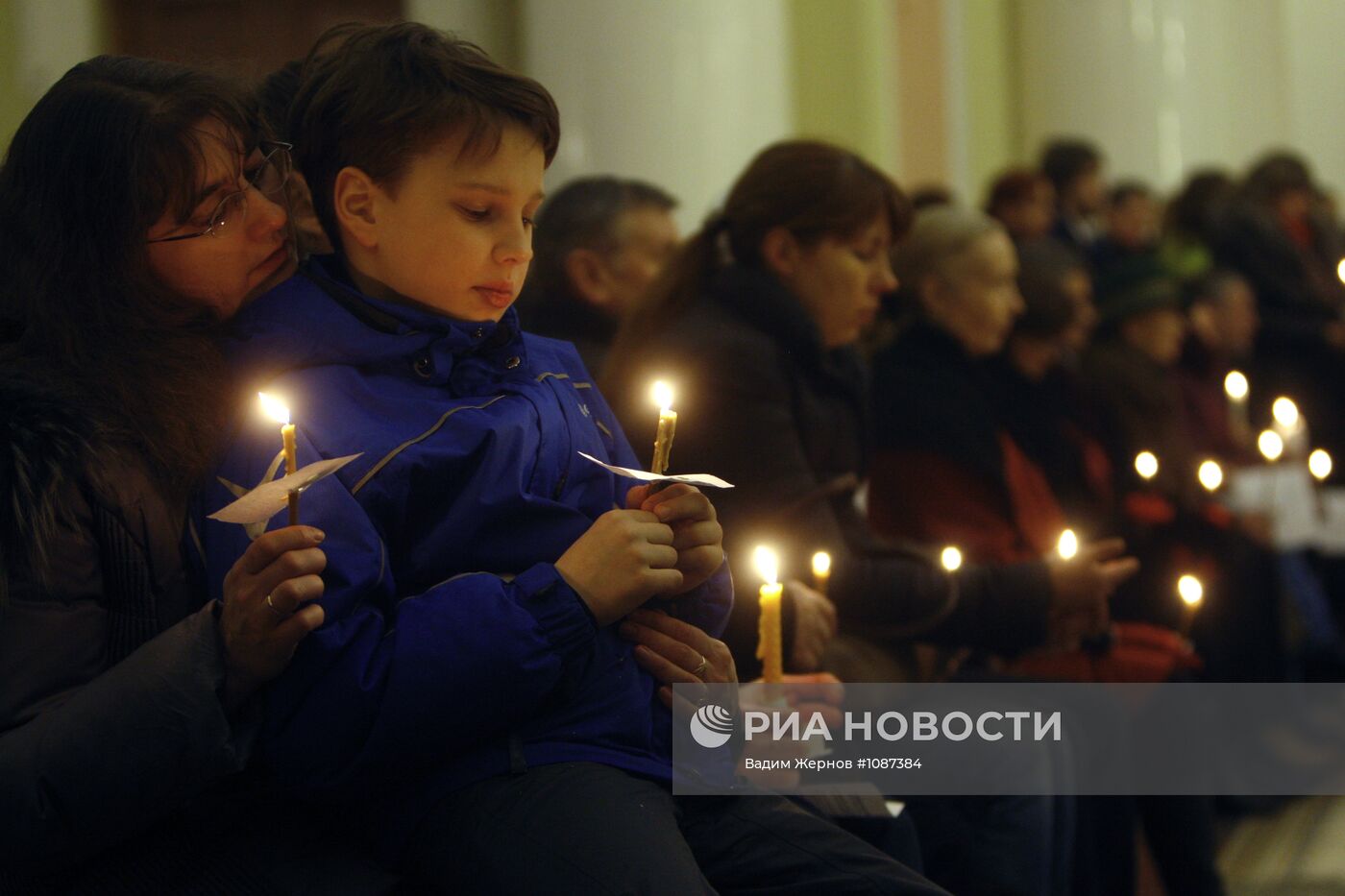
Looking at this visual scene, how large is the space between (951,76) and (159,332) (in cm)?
780

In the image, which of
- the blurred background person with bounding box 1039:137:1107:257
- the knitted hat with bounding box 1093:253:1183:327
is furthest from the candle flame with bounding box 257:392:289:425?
the blurred background person with bounding box 1039:137:1107:257

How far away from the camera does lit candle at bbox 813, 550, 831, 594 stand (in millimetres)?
2871

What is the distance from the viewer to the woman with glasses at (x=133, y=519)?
1757 mm

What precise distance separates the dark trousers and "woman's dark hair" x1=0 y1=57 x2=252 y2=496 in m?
0.58

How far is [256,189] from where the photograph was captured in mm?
2166

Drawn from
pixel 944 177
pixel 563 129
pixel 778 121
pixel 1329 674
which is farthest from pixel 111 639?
pixel 944 177

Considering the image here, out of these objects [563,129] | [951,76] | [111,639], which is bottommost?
[111,639]

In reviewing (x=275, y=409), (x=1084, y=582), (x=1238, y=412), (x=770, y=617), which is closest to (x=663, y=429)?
(x=275, y=409)

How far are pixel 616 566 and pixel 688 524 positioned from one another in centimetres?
16

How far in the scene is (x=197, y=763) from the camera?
5.79 ft

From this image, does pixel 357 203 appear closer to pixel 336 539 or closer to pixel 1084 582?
pixel 336 539

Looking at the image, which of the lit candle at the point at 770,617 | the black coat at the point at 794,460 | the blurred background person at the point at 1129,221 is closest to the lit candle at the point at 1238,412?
the blurred background person at the point at 1129,221

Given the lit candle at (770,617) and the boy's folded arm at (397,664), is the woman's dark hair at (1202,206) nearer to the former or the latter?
the lit candle at (770,617)

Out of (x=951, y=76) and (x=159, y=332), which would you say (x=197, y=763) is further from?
Answer: (x=951, y=76)
